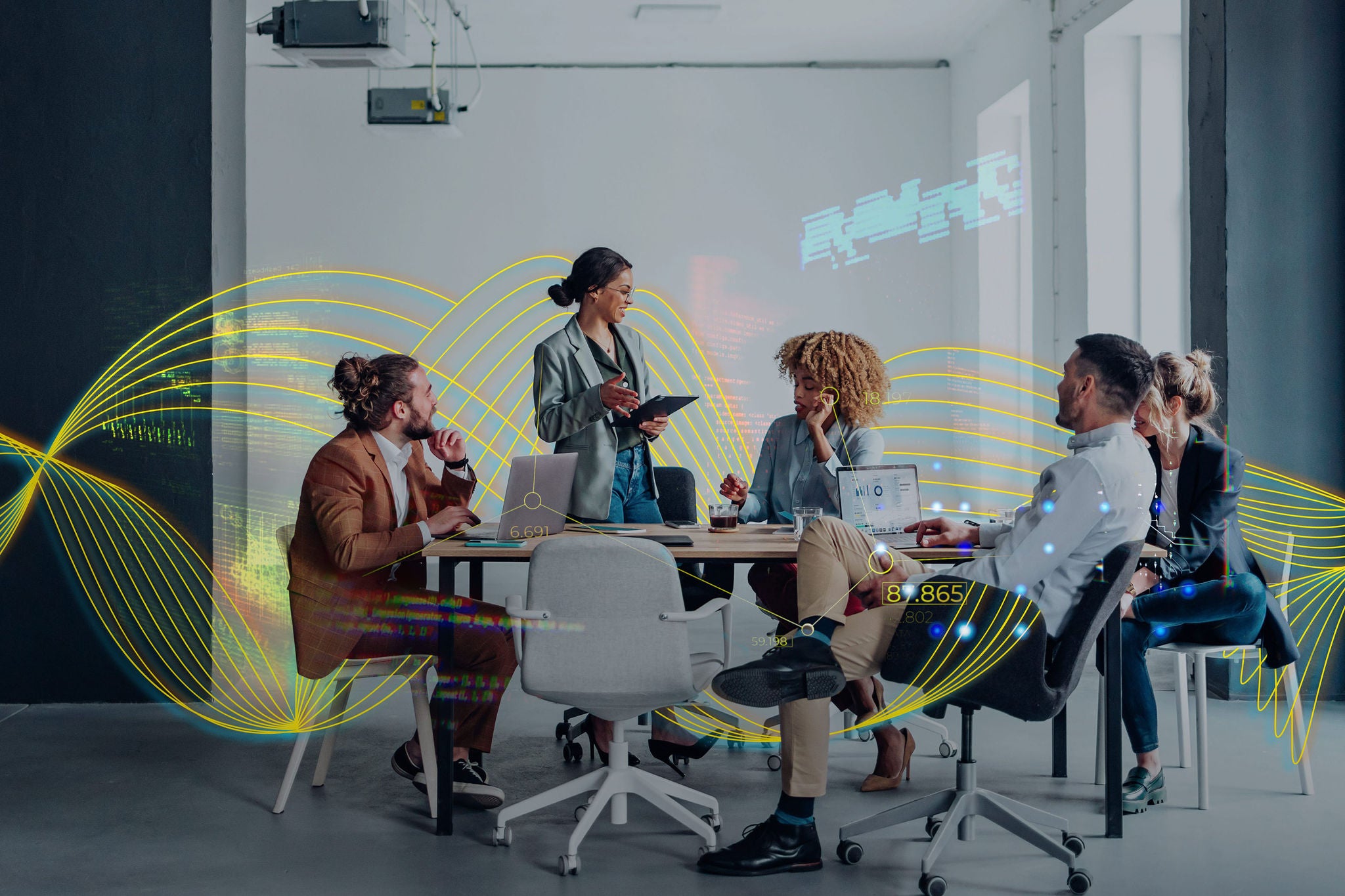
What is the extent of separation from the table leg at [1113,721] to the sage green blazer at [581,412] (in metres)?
1.59

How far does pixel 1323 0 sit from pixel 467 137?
235 inches

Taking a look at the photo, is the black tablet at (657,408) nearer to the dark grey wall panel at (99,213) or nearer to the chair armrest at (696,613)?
the chair armrest at (696,613)

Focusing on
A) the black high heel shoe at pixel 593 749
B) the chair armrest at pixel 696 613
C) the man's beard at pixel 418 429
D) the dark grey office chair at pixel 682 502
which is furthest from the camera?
the dark grey office chair at pixel 682 502

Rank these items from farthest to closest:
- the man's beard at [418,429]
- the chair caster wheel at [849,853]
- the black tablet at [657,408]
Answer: the black tablet at [657,408], the man's beard at [418,429], the chair caster wheel at [849,853]

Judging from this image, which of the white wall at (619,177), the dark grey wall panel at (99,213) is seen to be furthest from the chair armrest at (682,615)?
the white wall at (619,177)

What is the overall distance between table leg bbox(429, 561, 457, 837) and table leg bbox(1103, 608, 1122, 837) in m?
1.74

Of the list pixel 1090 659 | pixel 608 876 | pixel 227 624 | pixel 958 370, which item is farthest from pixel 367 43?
pixel 958 370

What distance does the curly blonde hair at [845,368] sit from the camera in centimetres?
388

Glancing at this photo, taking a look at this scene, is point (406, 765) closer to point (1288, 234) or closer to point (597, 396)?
point (597, 396)

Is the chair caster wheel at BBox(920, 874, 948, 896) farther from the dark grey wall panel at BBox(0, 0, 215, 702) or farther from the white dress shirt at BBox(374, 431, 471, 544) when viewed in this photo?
the dark grey wall panel at BBox(0, 0, 215, 702)

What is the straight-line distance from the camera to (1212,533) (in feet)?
11.3

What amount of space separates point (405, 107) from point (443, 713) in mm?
4854

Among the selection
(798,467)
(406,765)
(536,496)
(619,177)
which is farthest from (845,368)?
(619,177)

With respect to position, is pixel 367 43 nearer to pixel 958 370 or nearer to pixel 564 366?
pixel 564 366
